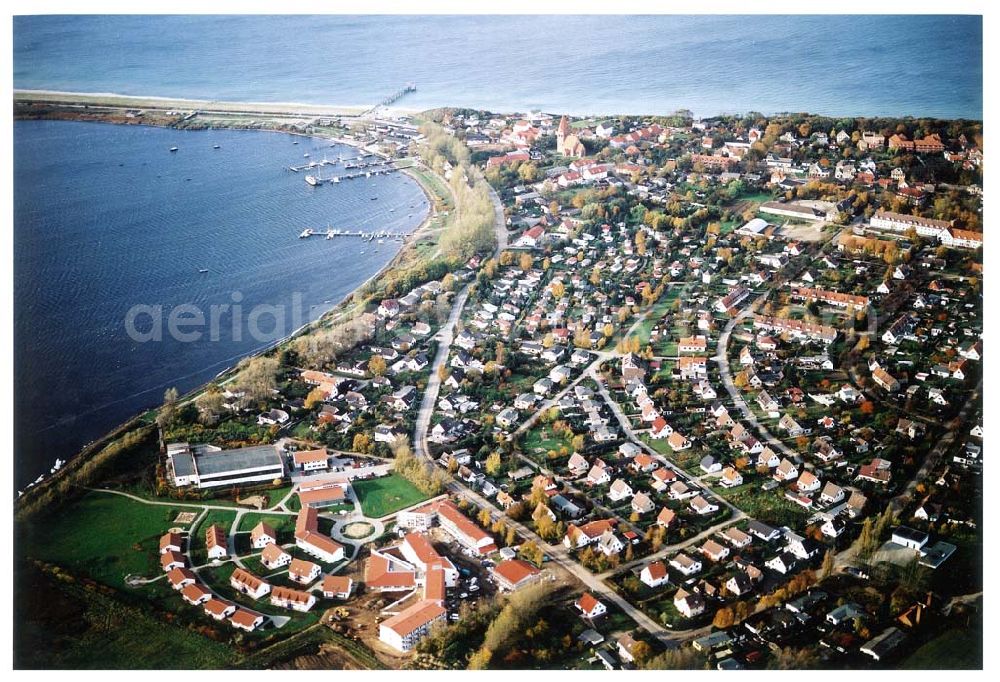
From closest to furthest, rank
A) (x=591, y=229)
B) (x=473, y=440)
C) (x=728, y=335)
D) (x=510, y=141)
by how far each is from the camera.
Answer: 1. (x=473, y=440)
2. (x=728, y=335)
3. (x=591, y=229)
4. (x=510, y=141)

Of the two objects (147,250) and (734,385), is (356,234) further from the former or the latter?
(734,385)

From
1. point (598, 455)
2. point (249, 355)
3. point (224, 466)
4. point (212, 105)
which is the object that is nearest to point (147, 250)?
point (249, 355)

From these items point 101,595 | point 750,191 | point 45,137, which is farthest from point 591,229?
point 45,137

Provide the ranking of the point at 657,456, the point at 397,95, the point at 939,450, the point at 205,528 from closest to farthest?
the point at 205,528 < the point at 939,450 < the point at 657,456 < the point at 397,95

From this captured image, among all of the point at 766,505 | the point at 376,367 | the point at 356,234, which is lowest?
the point at 766,505

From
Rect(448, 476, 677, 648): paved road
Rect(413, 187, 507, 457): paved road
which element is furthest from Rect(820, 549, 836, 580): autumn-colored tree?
Rect(413, 187, 507, 457): paved road

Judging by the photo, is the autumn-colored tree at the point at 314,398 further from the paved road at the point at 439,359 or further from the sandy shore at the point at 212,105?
the sandy shore at the point at 212,105

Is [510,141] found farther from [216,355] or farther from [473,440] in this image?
[473,440]
